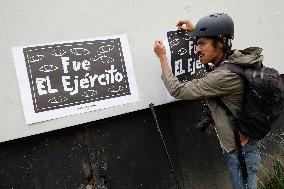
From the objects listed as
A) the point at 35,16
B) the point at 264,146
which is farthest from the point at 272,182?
the point at 35,16

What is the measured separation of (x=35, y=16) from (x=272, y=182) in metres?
2.80

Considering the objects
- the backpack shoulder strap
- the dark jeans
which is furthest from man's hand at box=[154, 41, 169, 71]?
the dark jeans

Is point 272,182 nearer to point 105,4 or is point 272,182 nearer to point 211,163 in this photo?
point 211,163

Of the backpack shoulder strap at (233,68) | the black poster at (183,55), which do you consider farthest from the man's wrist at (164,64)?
the backpack shoulder strap at (233,68)

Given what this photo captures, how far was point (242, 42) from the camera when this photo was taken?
3971mm

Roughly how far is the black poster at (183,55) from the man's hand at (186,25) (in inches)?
1.7

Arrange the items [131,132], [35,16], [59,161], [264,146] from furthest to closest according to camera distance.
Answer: [264,146], [131,132], [59,161], [35,16]

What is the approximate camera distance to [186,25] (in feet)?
11.2

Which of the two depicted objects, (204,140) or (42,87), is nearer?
(42,87)

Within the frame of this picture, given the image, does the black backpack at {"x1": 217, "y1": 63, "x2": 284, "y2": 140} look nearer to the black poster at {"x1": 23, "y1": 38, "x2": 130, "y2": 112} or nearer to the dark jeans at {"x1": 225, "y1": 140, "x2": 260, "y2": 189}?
the dark jeans at {"x1": 225, "y1": 140, "x2": 260, "y2": 189}

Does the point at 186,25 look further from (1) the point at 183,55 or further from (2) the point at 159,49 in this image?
(2) the point at 159,49

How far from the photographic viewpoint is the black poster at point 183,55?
336cm

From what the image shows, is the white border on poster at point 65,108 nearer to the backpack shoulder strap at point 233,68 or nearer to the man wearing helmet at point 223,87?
the man wearing helmet at point 223,87

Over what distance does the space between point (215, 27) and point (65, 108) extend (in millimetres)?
1346
